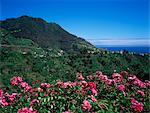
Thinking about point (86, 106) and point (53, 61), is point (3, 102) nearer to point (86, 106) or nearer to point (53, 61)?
point (86, 106)

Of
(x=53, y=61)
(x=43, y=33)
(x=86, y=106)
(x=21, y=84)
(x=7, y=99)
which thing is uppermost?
(x=43, y=33)

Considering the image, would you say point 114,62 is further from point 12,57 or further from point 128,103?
point 128,103

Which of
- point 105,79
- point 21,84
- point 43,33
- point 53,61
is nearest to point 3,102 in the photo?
point 21,84

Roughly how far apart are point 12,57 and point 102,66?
808cm

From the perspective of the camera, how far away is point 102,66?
27.4 m

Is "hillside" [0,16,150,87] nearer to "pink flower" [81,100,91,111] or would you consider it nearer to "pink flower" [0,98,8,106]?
"pink flower" [0,98,8,106]

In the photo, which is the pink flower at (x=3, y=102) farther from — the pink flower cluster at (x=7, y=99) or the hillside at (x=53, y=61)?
the hillside at (x=53, y=61)

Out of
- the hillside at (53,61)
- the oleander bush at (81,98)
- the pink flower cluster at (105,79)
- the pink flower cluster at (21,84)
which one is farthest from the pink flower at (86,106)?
the hillside at (53,61)

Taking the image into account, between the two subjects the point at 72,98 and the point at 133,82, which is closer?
the point at 72,98

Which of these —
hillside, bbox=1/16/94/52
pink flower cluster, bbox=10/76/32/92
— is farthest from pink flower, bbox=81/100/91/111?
hillside, bbox=1/16/94/52

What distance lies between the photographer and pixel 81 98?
16.9ft

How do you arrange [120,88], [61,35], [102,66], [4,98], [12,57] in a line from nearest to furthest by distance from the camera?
[120,88] → [4,98] → [12,57] → [102,66] → [61,35]

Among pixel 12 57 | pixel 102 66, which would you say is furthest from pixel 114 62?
pixel 12 57

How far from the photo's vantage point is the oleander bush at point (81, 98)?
191 inches
